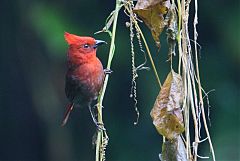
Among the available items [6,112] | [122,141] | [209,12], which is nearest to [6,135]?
[6,112]

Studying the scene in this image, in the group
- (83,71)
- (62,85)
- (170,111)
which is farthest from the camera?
(62,85)

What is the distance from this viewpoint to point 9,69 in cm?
675

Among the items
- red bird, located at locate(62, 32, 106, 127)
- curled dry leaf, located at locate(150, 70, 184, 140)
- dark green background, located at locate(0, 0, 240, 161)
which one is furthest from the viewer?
dark green background, located at locate(0, 0, 240, 161)

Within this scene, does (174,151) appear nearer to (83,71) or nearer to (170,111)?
(170,111)

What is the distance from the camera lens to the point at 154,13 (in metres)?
2.18

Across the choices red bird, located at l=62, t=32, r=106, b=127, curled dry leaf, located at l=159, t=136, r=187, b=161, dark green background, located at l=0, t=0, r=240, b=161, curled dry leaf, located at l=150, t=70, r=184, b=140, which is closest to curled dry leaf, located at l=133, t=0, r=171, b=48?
curled dry leaf, located at l=150, t=70, r=184, b=140

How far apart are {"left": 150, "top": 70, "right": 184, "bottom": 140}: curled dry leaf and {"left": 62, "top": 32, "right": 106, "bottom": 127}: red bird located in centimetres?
91

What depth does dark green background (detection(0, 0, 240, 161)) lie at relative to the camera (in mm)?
5656

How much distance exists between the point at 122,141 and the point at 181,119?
403cm

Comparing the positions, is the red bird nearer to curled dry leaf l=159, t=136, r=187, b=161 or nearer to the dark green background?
curled dry leaf l=159, t=136, r=187, b=161

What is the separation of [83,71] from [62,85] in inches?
120

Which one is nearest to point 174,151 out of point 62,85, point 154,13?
point 154,13

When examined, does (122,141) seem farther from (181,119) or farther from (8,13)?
(181,119)

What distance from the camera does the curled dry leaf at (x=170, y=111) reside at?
2.14 meters
